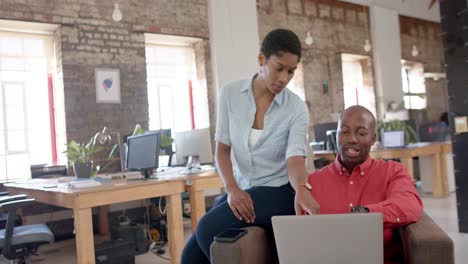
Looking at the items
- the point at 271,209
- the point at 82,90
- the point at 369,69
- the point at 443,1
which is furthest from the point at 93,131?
the point at 369,69

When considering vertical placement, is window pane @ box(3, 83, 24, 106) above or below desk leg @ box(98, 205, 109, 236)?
above

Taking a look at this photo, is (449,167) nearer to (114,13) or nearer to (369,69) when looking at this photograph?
(369,69)

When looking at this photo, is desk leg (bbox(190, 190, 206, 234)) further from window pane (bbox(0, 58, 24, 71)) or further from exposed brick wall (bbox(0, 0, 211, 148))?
window pane (bbox(0, 58, 24, 71))

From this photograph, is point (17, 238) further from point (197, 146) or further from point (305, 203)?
point (305, 203)

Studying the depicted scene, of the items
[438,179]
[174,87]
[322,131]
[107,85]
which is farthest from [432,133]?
[107,85]

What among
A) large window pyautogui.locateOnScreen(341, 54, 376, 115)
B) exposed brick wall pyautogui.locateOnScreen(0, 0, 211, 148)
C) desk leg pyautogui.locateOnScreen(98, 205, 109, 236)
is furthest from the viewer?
large window pyautogui.locateOnScreen(341, 54, 376, 115)

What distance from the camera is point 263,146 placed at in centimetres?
186

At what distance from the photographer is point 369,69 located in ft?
34.9

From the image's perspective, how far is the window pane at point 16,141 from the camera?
6145mm

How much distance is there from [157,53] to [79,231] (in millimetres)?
5039

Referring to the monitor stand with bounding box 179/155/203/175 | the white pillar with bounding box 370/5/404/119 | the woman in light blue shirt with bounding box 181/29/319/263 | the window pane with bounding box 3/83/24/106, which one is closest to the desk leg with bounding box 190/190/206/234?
the monitor stand with bounding box 179/155/203/175

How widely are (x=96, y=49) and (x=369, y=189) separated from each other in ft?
17.4

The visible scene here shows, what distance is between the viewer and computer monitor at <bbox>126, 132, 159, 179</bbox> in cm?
375

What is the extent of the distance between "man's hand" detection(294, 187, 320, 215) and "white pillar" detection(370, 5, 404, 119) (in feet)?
30.5
